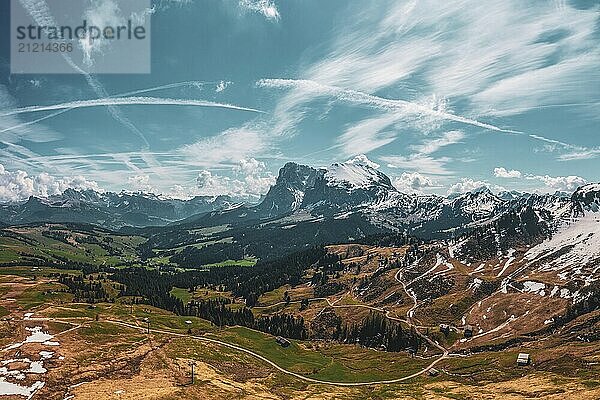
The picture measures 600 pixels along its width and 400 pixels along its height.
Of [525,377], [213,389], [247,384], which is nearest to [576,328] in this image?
[525,377]

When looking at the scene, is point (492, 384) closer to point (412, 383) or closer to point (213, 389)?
point (412, 383)

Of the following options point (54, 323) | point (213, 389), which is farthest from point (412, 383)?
point (54, 323)

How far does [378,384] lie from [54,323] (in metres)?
152

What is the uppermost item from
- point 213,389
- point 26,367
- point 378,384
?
point 26,367

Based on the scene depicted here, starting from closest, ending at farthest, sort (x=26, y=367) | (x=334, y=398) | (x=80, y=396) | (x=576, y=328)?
(x=80, y=396) < (x=26, y=367) < (x=334, y=398) < (x=576, y=328)

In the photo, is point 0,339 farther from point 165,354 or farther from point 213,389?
point 213,389

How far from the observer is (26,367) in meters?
136

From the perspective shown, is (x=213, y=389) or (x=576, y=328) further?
(x=576, y=328)

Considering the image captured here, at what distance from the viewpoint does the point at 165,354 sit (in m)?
170

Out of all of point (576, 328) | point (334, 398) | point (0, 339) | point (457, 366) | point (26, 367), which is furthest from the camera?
point (576, 328)

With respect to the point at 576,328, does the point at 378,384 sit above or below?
below

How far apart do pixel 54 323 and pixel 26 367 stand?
61.9 m

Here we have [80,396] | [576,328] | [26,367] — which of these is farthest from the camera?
[576,328]

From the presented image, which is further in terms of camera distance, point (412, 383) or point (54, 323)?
point (54, 323)
